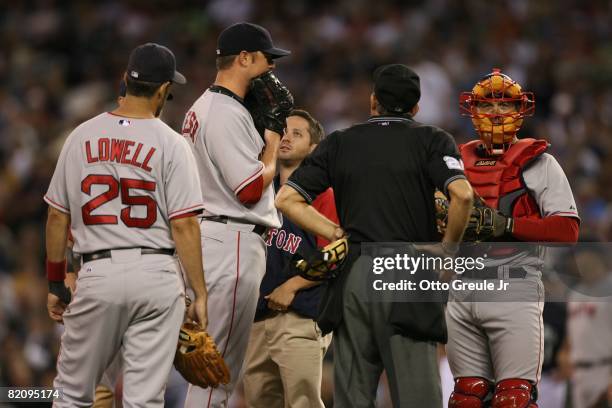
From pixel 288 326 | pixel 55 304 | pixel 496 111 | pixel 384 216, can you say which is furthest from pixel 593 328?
pixel 55 304

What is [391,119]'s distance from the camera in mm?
5082

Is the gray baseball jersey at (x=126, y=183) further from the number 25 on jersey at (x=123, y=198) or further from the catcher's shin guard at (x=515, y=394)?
the catcher's shin guard at (x=515, y=394)

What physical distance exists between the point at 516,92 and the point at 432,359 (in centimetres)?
138

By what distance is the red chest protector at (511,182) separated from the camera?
17.5ft

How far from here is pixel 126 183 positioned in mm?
4809

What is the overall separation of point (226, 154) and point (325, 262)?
2.50 feet

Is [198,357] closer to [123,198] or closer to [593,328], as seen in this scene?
[123,198]

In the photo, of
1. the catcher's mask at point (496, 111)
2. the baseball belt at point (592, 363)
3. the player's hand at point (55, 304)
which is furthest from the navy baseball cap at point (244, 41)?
the baseball belt at point (592, 363)

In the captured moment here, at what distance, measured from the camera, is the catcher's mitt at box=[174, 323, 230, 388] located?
16.4ft

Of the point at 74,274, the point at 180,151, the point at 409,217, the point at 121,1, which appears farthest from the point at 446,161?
the point at 121,1

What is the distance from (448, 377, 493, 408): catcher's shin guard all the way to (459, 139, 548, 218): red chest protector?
768mm

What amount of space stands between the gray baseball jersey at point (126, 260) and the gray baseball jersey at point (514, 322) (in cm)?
131

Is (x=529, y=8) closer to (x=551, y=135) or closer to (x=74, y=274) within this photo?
(x=551, y=135)

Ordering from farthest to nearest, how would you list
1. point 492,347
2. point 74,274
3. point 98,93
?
point 98,93, point 74,274, point 492,347
